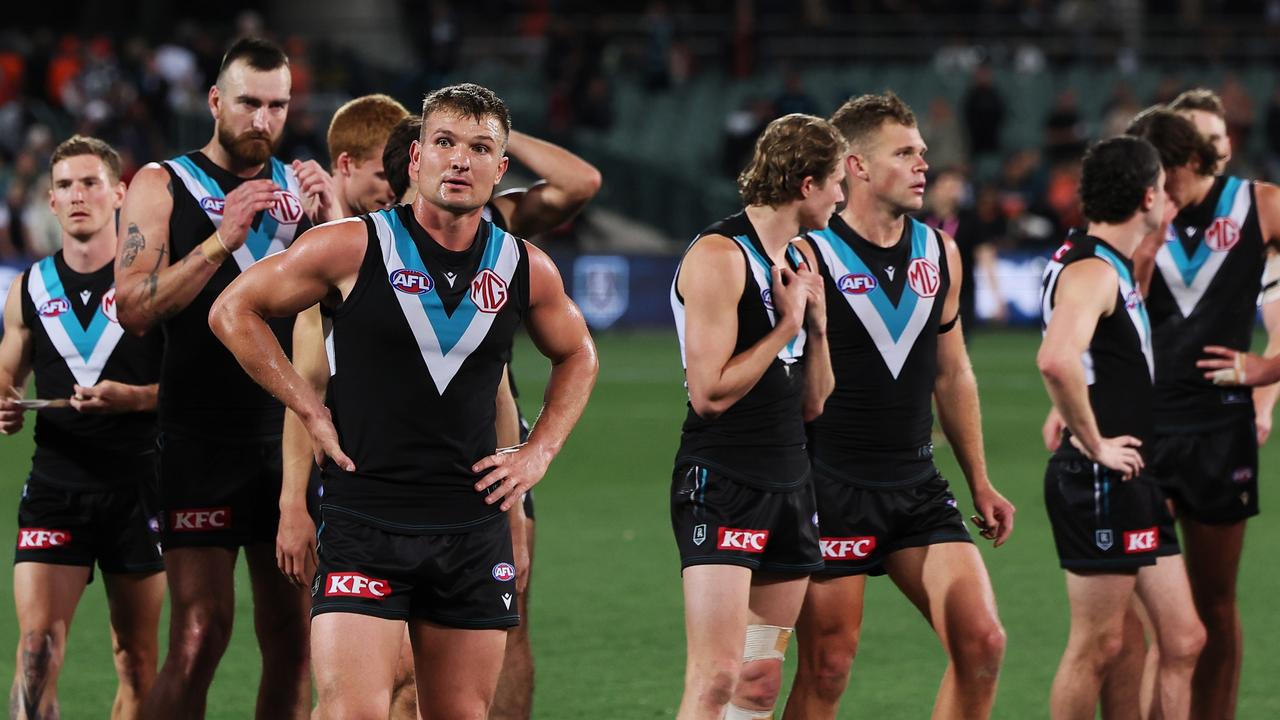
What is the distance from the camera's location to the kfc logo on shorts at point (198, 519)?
6250 mm

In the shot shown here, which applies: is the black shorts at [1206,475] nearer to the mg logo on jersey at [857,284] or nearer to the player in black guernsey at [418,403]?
the mg logo on jersey at [857,284]

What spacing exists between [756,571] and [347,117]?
2178mm

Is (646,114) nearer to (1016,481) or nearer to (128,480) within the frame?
(1016,481)

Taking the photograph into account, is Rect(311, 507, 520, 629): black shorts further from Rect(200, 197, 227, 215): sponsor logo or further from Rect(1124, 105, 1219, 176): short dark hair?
Rect(1124, 105, 1219, 176): short dark hair

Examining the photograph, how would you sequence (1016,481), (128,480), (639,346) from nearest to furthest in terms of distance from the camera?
(128,480) → (1016,481) → (639,346)

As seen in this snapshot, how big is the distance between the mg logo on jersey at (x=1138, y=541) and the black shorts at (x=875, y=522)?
0.55 metres

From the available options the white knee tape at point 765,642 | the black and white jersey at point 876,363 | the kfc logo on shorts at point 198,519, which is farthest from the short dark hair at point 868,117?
the kfc logo on shorts at point 198,519

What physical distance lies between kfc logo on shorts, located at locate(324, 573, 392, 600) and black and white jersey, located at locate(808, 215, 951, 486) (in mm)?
1887

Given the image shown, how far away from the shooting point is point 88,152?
688 cm

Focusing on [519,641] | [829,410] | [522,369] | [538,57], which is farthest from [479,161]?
[538,57]

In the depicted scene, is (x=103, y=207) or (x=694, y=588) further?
(x=103, y=207)

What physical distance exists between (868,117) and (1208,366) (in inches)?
69.0

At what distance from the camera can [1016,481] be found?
13.3m

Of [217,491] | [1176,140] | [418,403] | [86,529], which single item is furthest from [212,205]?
[1176,140]
